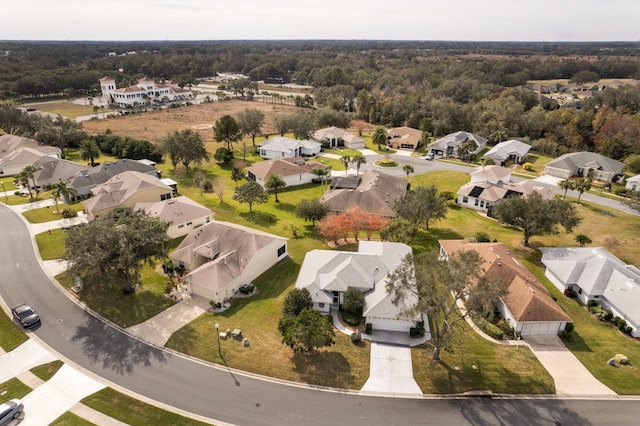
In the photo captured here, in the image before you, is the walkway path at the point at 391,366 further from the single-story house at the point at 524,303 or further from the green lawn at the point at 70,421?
the green lawn at the point at 70,421

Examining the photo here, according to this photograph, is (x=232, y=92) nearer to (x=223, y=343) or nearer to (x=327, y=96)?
(x=327, y=96)

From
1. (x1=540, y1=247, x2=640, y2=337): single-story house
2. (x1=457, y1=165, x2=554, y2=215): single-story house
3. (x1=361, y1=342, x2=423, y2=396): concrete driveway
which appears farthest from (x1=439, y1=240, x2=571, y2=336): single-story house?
(x1=457, y1=165, x2=554, y2=215): single-story house

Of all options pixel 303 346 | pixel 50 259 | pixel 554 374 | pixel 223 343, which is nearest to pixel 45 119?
pixel 50 259

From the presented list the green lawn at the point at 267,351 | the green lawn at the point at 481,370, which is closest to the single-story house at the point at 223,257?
the green lawn at the point at 267,351

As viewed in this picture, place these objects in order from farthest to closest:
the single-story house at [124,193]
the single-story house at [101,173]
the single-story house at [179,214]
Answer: the single-story house at [101,173] < the single-story house at [124,193] < the single-story house at [179,214]

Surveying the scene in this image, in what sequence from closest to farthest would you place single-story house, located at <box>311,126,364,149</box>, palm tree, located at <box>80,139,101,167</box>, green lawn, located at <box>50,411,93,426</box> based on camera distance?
green lawn, located at <box>50,411,93,426</box>
palm tree, located at <box>80,139,101,167</box>
single-story house, located at <box>311,126,364,149</box>

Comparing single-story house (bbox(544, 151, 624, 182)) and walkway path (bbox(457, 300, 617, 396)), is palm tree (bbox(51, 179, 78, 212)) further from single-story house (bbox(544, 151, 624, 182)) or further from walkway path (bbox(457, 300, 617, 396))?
single-story house (bbox(544, 151, 624, 182))

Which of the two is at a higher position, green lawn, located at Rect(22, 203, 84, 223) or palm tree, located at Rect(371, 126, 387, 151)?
palm tree, located at Rect(371, 126, 387, 151)
